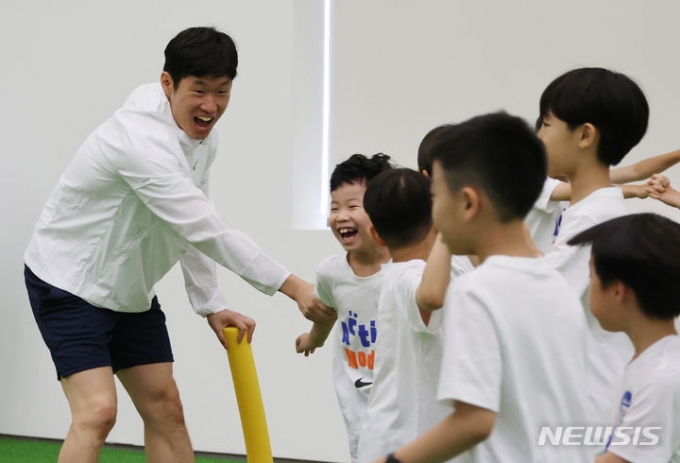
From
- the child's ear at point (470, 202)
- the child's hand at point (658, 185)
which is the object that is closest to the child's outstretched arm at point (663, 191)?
the child's hand at point (658, 185)

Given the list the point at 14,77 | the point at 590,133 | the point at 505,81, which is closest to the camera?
the point at 590,133

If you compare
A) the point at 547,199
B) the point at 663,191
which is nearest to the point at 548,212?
the point at 547,199

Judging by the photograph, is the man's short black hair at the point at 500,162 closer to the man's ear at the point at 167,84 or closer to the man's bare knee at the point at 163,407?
the man's ear at the point at 167,84

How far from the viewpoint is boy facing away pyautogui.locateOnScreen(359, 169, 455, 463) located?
6.21 ft

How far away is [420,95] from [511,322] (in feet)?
8.89

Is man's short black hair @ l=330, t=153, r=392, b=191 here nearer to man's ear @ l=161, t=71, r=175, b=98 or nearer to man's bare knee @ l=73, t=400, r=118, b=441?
man's ear @ l=161, t=71, r=175, b=98

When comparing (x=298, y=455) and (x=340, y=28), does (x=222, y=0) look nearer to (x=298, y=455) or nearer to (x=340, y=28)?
(x=340, y=28)

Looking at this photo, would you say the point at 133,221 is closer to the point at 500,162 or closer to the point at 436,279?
the point at 436,279

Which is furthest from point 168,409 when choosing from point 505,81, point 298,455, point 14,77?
point 14,77

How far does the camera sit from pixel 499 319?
56.5 inches

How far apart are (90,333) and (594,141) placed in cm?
144

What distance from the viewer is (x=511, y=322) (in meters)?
1.45

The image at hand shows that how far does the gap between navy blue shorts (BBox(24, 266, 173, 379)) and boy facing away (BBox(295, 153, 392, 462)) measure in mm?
595

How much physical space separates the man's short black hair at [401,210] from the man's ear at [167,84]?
98 cm
